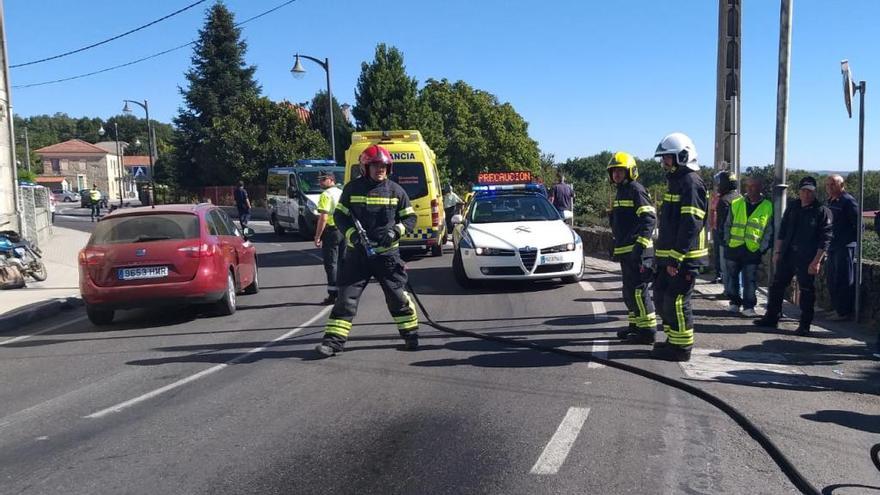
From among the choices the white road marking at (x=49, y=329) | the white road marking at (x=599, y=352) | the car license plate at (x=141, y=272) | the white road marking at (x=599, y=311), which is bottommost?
the white road marking at (x=49, y=329)

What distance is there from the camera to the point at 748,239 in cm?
909

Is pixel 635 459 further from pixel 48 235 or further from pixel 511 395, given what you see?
pixel 48 235

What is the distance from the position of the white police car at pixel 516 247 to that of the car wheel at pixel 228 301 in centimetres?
347

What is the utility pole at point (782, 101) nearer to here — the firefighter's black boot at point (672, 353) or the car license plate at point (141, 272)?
the firefighter's black boot at point (672, 353)

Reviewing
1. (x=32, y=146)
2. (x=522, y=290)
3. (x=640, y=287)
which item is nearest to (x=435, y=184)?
(x=522, y=290)

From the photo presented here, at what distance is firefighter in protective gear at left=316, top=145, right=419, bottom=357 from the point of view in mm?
7055

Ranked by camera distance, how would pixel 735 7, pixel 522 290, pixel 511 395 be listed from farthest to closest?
pixel 735 7 → pixel 522 290 → pixel 511 395

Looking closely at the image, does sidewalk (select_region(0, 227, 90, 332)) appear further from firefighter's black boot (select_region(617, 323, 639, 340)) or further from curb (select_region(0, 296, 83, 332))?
firefighter's black boot (select_region(617, 323, 639, 340))

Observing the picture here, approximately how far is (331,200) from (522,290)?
10.5 feet

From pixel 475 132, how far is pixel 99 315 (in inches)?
2141

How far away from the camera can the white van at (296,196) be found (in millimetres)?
22781

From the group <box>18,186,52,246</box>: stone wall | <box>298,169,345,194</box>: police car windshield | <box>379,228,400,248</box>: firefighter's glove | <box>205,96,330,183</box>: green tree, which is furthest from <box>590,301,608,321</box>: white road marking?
<box>205,96,330,183</box>: green tree

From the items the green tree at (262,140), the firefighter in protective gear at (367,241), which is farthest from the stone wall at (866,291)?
the green tree at (262,140)

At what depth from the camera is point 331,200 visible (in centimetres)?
1048
